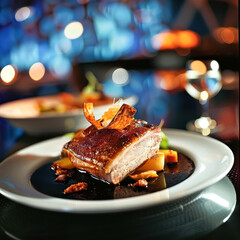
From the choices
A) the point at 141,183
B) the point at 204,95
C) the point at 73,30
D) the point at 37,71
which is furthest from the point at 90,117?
the point at 73,30

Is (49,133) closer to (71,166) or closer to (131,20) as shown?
(71,166)

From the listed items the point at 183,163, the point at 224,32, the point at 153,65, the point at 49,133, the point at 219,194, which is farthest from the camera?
the point at 224,32

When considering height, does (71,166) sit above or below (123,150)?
below

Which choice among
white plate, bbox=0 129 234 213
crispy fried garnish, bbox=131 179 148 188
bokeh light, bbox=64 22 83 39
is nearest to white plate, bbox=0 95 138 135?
white plate, bbox=0 129 234 213

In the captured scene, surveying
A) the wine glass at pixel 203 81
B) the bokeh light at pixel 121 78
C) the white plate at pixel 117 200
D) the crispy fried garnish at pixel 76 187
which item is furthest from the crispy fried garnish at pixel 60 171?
the bokeh light at pixel 121 78

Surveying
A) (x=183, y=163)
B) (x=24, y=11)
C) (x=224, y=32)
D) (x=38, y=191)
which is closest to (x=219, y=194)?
(x=183, y=163)

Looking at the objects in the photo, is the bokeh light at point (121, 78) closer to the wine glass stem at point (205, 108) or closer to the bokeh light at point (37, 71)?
the wine glass stem at point (205, 108)

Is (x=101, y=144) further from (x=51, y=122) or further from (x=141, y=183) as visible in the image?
(x=51, y=122)
